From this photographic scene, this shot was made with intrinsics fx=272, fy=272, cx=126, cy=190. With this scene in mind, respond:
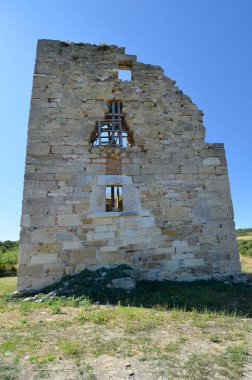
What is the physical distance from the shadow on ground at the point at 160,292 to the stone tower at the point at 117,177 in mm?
406

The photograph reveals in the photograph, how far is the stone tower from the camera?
718 cm

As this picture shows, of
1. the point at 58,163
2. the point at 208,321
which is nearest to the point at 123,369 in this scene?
the point at 208,321

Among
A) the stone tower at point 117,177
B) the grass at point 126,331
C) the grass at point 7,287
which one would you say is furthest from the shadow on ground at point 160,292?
the grass at point 7,287

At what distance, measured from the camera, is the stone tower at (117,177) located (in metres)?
7.18

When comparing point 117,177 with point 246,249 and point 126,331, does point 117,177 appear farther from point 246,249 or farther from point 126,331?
point 246,249

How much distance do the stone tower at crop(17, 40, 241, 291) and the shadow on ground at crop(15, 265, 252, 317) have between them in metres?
0.41

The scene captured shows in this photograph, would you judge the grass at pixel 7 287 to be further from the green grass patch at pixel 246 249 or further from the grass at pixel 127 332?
the green grass patch at pixel 246 249

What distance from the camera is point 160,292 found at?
618cm

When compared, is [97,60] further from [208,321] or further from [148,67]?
[208,321]

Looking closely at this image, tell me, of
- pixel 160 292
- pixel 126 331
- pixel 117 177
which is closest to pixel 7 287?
pixel 117 177

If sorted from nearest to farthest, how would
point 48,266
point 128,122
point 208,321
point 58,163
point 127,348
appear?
point 127,348 → point 208,321 → point 48,266 → point 58,163 → point 128,122

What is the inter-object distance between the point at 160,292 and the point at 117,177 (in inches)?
129

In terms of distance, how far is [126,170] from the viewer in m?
7.90

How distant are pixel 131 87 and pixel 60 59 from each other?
2452 mm
